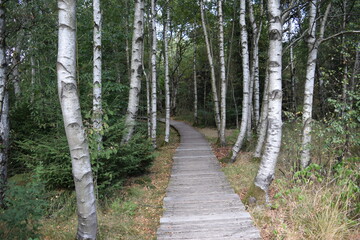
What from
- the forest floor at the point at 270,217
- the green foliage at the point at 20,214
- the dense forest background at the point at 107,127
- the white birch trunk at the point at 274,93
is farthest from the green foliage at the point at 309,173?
the green foliage at the point at 20,214

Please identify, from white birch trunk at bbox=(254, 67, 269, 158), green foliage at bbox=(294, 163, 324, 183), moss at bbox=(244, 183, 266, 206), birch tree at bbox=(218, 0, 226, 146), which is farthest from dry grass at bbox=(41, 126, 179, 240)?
birch tree at bbox=(218, 0, 226, 146)

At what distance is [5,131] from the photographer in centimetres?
446

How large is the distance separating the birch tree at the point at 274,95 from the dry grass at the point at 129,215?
2.30 meters

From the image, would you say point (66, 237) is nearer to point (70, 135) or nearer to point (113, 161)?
point (70, 135)

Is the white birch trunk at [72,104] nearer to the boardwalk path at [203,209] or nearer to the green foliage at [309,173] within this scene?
the boardwalk path at [203,209]

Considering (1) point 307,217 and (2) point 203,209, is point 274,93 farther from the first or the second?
(2) point 203,209

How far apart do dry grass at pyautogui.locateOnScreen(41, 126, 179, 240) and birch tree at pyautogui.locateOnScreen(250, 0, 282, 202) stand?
2.30m

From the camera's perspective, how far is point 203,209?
437 cm

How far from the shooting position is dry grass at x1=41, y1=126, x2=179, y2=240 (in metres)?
3.57

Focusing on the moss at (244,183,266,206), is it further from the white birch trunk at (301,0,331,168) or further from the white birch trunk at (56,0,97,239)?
the white birch trunk at (56,0,97,239)

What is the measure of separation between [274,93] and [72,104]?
11.7 feet

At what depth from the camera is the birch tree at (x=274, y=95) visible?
14.0 feet

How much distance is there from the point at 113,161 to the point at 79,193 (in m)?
2.64

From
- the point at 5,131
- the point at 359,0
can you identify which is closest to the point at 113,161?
the point at 5,131
